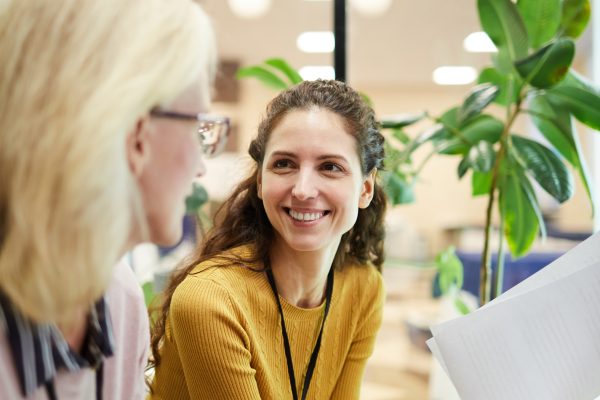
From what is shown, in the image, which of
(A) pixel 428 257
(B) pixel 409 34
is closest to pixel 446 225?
(A) pixel 428 257

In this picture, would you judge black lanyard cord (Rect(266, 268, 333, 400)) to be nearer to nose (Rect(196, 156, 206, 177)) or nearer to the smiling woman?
the smiling woman

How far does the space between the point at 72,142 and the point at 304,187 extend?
595 mm

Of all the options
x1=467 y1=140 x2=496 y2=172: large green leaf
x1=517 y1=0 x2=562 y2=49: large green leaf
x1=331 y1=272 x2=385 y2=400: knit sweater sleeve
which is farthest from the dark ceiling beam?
x1=331 y1=272 x2=385 y2=400: knit sweater sleeve

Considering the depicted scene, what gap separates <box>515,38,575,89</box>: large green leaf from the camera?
3.97ft

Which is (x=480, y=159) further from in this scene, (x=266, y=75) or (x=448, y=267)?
(x=266, y=75)

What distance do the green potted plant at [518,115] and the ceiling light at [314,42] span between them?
1.38m

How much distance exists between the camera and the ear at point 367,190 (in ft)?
4.35

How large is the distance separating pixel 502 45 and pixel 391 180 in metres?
0.49

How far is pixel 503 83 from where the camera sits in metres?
1.54

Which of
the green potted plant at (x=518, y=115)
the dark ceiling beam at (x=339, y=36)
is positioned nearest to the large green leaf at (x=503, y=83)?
the green potted plant at (x=518, y=115)

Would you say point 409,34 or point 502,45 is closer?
point 502,45

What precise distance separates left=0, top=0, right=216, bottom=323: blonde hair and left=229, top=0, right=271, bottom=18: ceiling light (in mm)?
2610

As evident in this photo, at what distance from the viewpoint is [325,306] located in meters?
1.36

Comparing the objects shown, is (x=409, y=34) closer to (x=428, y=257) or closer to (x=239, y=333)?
(x=239, y=333)
